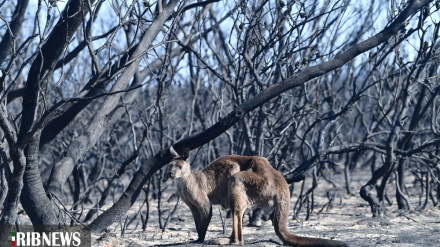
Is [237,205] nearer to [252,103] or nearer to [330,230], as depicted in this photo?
[252,103]

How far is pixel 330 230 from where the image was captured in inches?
357

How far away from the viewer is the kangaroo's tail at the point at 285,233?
6.74 m

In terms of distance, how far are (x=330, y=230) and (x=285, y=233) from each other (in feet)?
7.15

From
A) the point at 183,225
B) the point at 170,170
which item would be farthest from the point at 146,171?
the point at 183,225

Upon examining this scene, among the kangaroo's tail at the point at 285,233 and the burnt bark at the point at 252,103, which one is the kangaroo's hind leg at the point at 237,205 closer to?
the kangaroo's tail at the point at 285,233

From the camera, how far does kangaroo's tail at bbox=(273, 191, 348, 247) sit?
674 cm

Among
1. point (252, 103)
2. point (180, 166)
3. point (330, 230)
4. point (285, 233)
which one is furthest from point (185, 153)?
point (330, 230)

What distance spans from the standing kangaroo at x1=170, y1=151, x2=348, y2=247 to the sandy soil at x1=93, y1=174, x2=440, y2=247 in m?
0.25

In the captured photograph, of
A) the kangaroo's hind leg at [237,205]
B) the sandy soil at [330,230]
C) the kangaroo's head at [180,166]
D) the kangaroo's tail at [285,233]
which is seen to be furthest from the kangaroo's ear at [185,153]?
Answer: the kangaroo's tail at [285,233]

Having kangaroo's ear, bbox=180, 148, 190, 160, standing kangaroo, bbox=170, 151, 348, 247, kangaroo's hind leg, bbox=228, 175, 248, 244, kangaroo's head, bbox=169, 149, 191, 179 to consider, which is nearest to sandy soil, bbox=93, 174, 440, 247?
kangaroo's hind leg, bbox=228, 175, 248, 244

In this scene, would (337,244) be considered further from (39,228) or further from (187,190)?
(39,228)

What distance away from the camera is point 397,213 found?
35.0 feet

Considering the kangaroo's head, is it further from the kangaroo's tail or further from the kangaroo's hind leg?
the kangaroo's tail

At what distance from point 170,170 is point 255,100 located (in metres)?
1.22
